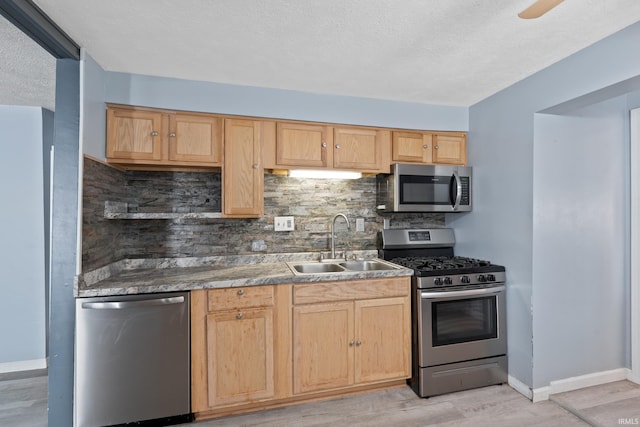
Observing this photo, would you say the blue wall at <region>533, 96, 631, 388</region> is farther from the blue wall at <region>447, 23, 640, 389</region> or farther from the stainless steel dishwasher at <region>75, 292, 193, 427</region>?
the stainless steel dishwasher at <region>75, 292, 193, 427</region>

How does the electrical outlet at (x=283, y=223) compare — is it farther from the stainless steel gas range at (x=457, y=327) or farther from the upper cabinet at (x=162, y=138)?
the stainless steel gas range at (x=457, y=327)

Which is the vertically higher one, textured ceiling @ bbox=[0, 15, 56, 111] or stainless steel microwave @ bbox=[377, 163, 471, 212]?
textured ceiling @ bbox=[0, 15, 56, 111]

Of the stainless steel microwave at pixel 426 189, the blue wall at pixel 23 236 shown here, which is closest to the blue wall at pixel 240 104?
the stainless steel microwave at pixel 426 189

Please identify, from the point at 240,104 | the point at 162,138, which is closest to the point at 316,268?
the point at 240,104

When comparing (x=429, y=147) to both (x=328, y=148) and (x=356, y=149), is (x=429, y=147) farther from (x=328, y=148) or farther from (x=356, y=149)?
(x=328, y=148)

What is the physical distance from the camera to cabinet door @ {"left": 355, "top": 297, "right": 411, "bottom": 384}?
236cm

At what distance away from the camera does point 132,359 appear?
6.39ft

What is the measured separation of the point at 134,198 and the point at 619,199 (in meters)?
4.00

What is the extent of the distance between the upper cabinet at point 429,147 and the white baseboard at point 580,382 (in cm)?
195

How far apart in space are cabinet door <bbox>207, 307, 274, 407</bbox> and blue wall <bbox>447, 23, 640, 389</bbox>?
6.40 ft

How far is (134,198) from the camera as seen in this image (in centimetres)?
255

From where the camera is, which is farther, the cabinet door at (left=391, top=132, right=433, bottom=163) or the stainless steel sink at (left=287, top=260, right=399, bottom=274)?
the cabinet door at (left=391, top=132, right=433, bottom=163)

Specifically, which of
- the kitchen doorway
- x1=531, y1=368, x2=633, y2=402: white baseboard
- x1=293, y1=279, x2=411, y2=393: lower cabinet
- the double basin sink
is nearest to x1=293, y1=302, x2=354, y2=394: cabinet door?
x1=293, y1=279, x2=411, y2=393: lower cabinet

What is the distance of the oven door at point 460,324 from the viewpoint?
7.83 feet
